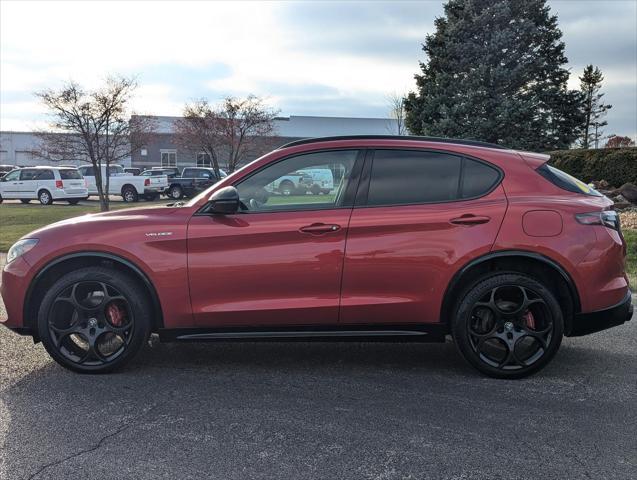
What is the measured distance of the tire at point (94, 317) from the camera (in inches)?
161

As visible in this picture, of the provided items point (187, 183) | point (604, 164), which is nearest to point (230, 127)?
point (187, 183)

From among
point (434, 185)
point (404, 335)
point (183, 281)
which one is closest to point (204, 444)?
point (183, 281)

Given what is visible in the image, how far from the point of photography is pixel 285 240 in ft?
13.0

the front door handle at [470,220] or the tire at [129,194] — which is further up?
the front door handle at [470,220]

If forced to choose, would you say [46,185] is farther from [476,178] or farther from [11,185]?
[476,178]

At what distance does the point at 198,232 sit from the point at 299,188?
81cm

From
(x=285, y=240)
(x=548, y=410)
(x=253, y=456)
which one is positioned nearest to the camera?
(x=253, y=456)

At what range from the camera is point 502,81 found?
2230 centimetres

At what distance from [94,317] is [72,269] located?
0.40 meters

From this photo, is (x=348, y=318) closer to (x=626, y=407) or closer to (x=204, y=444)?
(x=204, y=444)

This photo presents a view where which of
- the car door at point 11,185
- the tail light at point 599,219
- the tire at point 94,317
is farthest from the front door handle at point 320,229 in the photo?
the car door at point 11,185

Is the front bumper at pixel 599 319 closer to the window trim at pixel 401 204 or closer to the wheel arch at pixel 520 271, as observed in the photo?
the wheel arch at pixel 520 271

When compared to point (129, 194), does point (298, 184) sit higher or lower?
higher

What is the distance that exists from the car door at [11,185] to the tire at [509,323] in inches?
1028
